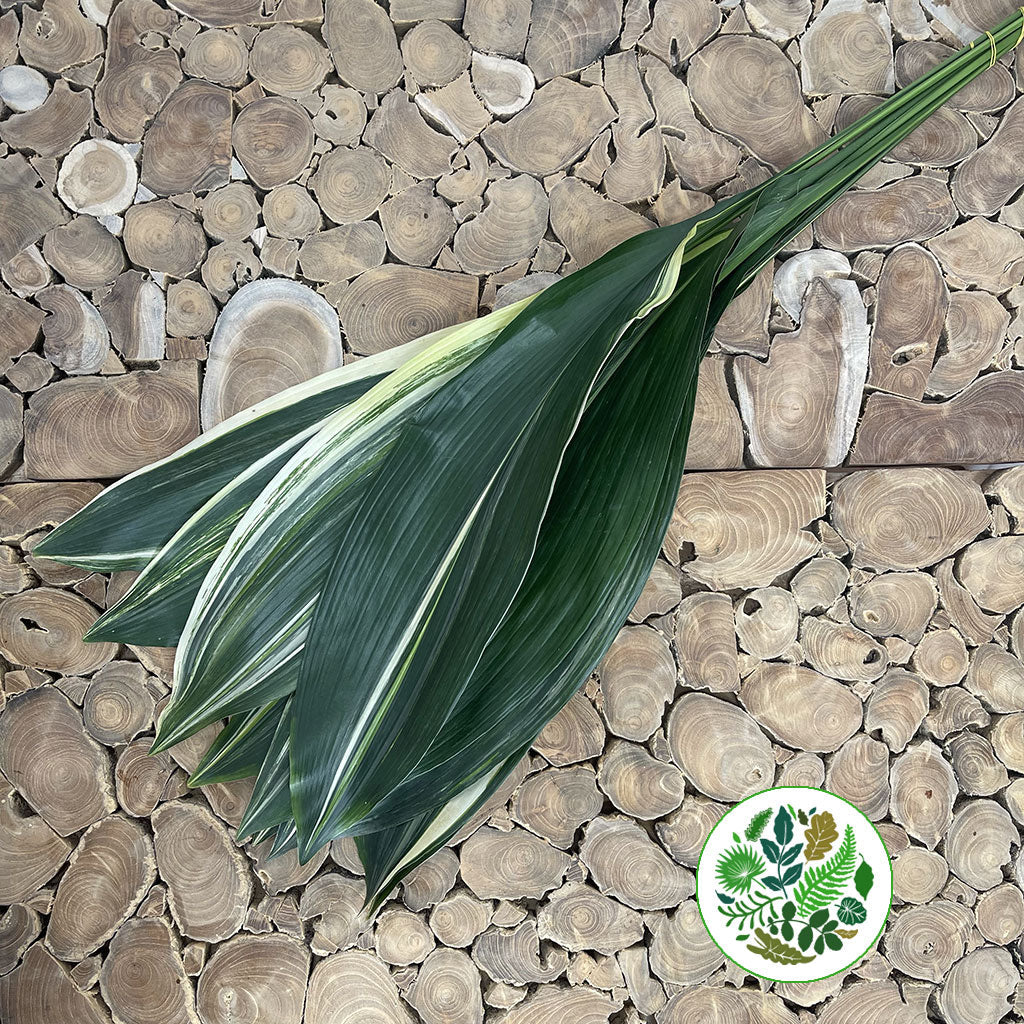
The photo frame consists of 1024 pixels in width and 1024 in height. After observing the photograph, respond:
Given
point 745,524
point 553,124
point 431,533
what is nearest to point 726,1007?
point 745,524

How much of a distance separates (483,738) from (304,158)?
0.63 meters

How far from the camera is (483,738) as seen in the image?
2.19ft

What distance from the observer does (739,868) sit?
85 centimetres

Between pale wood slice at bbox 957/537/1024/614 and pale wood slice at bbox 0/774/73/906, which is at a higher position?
pale wood slice at bbox 957/537/1024/614

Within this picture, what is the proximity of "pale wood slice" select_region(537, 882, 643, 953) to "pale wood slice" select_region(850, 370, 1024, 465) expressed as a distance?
0.55m

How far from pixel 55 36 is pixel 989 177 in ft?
3.36

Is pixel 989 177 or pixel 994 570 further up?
pixel 989 177

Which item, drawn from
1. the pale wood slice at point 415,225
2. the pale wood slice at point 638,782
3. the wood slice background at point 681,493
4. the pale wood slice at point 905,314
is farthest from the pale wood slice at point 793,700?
the pale wood slice at point 415,225

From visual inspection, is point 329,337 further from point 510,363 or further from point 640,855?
point 640,855

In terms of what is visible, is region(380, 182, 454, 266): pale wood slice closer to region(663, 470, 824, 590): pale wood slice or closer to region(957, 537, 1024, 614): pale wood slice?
region(663, 470, 824, 590): pale wood slice

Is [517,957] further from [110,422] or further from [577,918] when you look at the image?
[110,422]

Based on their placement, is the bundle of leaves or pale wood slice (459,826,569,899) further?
pale wood slice (459,826,569,899)

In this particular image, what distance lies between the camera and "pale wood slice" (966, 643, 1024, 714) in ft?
2.81

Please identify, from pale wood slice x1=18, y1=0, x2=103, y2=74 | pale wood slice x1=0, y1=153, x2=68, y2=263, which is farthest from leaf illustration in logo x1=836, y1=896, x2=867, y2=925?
pale wood slice x1=18, y1=0, x2=103, y2=74
